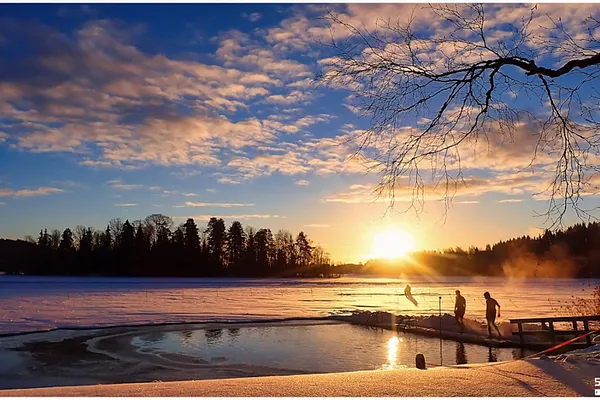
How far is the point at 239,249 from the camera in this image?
12300cm

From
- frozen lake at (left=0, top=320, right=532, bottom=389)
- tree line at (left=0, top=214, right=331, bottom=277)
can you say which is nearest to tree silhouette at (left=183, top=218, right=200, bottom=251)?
tree line at (left=0, top=214, right=331, bottom=277)

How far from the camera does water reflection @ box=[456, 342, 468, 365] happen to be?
1520 cm

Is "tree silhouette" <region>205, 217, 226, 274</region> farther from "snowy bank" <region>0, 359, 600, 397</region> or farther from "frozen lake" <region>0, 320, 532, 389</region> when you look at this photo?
"snowy bank" <region>0, 359, 600, 397</region>

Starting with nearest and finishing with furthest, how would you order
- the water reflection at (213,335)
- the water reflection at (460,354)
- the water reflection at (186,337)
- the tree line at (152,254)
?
the water reflection at (460,354) < the water reflection at (186,337) < the water reflection at (213,335) < the tree line at (152,254)

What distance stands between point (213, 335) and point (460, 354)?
9.75 m

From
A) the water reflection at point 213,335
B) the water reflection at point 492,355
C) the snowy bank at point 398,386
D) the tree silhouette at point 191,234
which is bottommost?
the water reflection at point 492,355

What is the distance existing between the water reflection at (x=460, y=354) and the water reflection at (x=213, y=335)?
28.3 ft

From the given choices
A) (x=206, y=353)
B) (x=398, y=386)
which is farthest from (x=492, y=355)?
(x=398, y=386)

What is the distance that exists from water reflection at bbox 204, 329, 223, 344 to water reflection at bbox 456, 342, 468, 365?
8.62m

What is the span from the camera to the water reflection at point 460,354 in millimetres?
15203

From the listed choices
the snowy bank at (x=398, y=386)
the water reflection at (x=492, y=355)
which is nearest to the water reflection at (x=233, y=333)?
the water reflection at (x=492, y=355)

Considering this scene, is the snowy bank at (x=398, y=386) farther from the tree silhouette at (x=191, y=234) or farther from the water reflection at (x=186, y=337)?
the tree silhouette at (x=191, y=234)

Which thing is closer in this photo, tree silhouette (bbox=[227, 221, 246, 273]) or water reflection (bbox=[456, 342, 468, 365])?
water reflection (bbox=[456, 342, 468, 365])

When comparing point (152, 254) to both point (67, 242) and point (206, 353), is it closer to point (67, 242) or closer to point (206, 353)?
point (67, 242)
